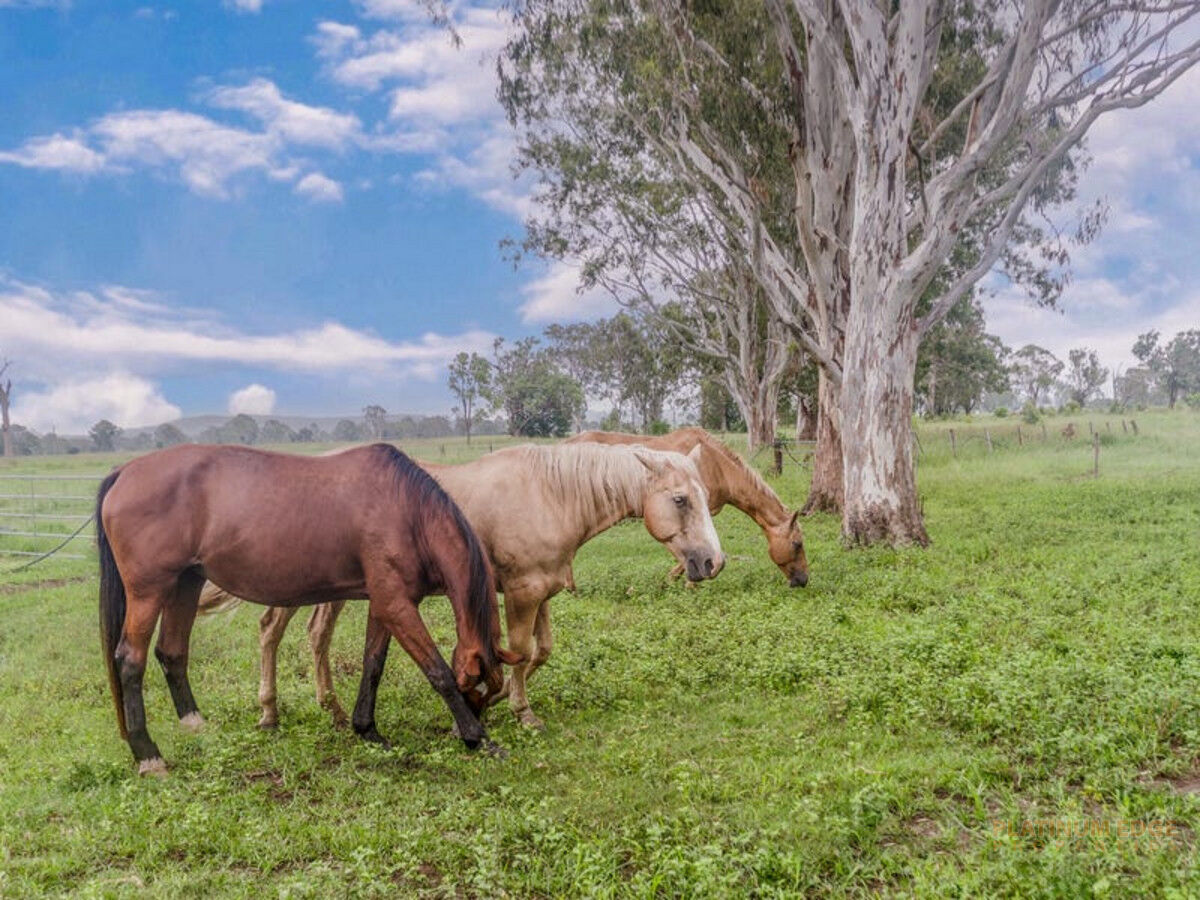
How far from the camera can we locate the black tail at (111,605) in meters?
4.86

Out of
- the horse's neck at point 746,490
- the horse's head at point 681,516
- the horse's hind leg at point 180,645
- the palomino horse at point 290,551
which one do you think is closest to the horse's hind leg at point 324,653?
the palomino horse at point 290,551

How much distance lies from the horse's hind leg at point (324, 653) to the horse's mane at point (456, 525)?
3.96ft

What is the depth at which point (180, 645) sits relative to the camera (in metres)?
5.24

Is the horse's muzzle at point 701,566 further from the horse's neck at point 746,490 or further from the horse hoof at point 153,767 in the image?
the horse's neck at point 746,490

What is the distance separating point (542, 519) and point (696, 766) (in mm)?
1934

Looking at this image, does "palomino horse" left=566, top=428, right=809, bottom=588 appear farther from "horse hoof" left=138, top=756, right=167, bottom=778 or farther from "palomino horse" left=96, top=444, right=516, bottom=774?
"horse hoof" left=138, top=756, right=167, bottom=778

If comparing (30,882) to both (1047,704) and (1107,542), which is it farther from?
(1107,542)

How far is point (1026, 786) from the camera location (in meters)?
3.86

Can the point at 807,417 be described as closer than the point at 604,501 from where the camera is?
No

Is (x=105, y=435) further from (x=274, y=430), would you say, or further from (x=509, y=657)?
(x=509, y=657)

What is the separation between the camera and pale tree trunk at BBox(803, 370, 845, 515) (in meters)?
15.4

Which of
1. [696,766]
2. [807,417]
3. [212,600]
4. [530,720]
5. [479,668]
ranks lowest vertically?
[530,720]

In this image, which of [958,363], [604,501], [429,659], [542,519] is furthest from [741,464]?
[958,363]

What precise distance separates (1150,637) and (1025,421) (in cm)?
4195
